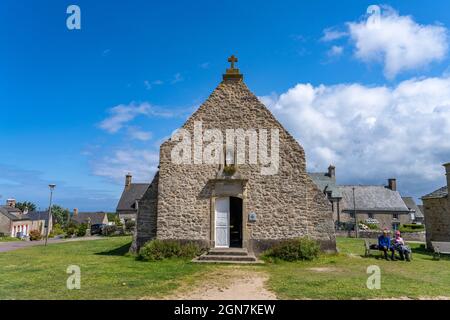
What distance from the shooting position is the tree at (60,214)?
212 ft

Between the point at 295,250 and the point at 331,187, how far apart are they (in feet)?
101


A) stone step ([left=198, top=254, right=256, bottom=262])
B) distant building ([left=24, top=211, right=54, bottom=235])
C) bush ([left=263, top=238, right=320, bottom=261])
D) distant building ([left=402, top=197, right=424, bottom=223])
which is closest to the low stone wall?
bush ([left=263, top=238, right=320, bottom=261])

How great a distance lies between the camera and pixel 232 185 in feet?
46.1

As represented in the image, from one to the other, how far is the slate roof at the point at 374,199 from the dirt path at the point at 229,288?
36.2 metres

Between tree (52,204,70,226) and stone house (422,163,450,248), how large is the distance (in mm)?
64450

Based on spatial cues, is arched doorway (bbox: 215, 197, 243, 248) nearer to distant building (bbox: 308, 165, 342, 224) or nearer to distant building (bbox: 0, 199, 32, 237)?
distant building (bbox: 308, 165, 342, 224)

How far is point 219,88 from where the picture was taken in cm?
1491

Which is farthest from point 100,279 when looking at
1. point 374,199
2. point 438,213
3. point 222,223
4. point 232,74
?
point 374,199

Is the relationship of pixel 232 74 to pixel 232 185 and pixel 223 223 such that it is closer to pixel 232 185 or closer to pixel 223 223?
pixel 232 185

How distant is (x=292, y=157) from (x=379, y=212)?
3407 centimetres

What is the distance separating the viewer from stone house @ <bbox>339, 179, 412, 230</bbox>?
4178cm

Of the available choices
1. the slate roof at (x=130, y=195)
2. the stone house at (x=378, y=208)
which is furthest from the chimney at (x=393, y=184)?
the slate roof at (x=130, y=195)
